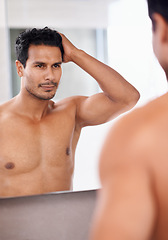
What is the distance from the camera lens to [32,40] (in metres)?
1.13

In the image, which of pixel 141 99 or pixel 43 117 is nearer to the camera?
pixel 43 117

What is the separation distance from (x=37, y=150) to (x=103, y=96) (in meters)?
0.32

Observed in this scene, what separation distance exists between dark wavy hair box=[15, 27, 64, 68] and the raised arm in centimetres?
7

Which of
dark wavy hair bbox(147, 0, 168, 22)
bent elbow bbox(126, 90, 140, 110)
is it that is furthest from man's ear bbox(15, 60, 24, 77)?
dark wavy hair bbox(147, 0, 168, 22)

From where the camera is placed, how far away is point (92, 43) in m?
1.24

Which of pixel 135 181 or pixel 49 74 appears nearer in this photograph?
pixel 135 181

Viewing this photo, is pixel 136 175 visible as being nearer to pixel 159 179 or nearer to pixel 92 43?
pixel 159 179

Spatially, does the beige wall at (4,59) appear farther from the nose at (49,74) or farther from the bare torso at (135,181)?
the bare torso at (135,181)

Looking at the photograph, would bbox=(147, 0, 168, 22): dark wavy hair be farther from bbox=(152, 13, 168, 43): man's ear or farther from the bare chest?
the bare chest

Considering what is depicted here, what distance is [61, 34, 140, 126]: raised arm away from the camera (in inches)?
47.6

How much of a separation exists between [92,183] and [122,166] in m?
1.00

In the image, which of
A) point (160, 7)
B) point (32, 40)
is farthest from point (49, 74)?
point (160, 7)

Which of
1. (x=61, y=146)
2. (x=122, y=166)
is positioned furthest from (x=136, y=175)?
(x=61, y=146)

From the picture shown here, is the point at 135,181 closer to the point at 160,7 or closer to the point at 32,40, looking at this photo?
the point at 160,7
